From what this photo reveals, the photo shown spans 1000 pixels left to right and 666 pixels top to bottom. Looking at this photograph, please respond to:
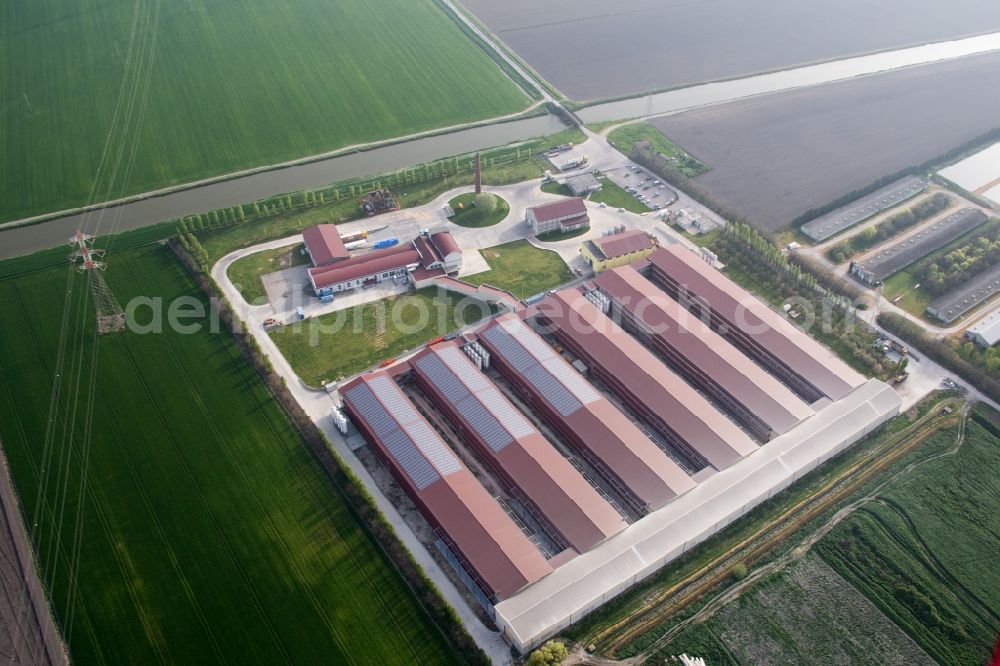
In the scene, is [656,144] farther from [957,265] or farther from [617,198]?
[957,265]

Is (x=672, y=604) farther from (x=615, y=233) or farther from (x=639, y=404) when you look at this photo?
(x=615, y=233)

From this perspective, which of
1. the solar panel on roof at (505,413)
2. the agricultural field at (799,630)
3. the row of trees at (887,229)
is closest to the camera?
the agricultural field at (799,630)

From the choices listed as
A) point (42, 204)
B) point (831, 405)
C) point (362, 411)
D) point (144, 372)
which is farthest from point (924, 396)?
point (42, 204)

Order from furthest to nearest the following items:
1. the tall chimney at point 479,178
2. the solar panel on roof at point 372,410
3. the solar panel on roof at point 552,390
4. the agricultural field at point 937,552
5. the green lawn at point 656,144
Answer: the green lawn at point 656,144, the tall chimney at point 479,178, the solar panel on roof at point 552,390, the solar panel on roof at point 372,410, the agricultural field at point 937,552

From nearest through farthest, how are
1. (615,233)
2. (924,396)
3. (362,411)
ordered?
(362,411) < (924,396) < (615,233)

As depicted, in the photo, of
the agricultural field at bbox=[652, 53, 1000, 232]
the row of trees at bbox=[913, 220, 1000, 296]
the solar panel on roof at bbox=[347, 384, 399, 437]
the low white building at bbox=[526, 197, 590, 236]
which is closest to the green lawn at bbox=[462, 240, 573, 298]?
the low white building at bbox=[526, 197, 590, 236]

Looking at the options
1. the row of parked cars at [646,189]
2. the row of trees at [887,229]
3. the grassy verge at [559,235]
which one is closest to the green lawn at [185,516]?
the grassy verge at [559,235]

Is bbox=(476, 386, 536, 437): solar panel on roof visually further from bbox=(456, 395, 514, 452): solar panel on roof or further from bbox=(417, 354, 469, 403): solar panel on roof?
bbox=(417, 354, 469, 403): solar panel on roof

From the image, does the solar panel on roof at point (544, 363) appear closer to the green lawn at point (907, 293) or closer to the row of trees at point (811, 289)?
the row of trees at point (811, 289)
